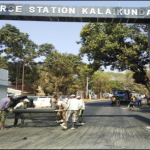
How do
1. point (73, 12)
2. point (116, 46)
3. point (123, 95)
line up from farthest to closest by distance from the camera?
point (123, 95), point (116, 46), point (73, 12)

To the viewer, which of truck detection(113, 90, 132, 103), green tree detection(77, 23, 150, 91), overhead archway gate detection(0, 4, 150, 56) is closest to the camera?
overhead archway gate detection(0, 4, 150, 56)

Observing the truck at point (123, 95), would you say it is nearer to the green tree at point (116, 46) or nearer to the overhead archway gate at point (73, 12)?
the green tree at point (116, 46)

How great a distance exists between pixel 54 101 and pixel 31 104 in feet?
44.8

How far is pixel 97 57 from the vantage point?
3084cm

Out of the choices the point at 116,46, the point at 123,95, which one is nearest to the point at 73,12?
the point at 116,46

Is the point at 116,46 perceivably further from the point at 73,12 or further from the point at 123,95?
the point at 73,12

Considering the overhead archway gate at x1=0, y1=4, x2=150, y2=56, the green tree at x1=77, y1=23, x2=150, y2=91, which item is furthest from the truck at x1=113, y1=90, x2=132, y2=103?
the overhead archway gate at x1=0, y1=4, x2=150, y2=56

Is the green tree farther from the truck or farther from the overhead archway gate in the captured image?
the overhead archway gate

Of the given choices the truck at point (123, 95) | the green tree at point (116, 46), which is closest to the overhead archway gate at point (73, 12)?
the green tree at point (116, 46)

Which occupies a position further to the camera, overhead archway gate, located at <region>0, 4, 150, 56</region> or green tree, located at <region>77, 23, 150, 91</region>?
green tree, located at <region>77, 23, 150, 91</region>

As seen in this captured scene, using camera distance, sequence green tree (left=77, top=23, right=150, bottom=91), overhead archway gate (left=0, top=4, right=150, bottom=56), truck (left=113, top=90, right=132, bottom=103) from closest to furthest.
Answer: overhead archway gate (left=0, top=4, right=150, bottom=56), green tree (left=77, top=23, right=150, bottom=91), truck (left=113, top=90, right=132, bottom=103)

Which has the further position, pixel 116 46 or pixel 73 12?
pixel 116 46

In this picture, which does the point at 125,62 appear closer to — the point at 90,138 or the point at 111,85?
the point at 90,138

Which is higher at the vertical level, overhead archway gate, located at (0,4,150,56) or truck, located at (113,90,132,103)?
overhead archway gate, located at (0,4,150,56)
